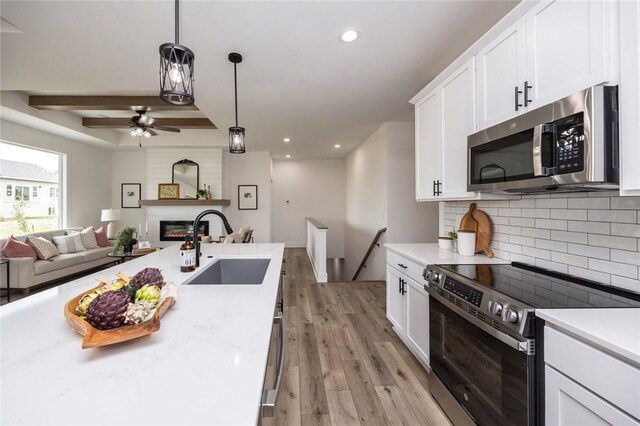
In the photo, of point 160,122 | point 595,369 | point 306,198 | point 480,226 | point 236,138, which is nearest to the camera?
point 595,369

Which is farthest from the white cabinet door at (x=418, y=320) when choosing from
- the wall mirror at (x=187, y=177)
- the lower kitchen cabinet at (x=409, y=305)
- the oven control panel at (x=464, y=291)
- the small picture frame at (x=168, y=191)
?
the small picture frame at (x=168, y=191)

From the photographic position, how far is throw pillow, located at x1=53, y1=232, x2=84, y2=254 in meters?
4.87

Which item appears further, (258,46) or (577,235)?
(258,46)

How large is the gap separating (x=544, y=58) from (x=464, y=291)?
125cm

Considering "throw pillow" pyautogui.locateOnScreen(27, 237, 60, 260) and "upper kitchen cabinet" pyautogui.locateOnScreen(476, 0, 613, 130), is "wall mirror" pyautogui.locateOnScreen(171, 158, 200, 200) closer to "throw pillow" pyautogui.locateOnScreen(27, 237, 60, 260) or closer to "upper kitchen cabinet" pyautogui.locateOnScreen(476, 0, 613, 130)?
"throw pillow" pyautogui.locateOnScreen(27, 237, 60, 260)

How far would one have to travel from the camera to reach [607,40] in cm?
109

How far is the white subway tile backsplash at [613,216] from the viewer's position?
129 centimetres

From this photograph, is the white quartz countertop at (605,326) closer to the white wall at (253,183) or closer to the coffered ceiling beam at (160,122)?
the coffered ceiling beam at (160,122)

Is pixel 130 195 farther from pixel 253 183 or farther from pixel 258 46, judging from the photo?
pixel 258 46

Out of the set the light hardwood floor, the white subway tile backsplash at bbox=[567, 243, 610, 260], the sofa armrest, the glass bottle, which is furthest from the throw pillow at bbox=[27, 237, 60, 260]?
the white subway tile backsplash at bbox=[567, 243, 610, 260]

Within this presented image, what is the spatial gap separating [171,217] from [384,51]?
5941mm

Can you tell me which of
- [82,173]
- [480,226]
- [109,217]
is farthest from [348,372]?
[82,173]

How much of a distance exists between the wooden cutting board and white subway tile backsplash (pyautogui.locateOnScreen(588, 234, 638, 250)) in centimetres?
74

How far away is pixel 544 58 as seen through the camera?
137cm
